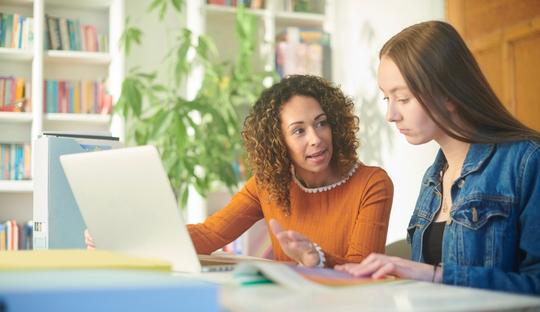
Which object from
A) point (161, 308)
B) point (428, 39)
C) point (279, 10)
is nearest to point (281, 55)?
point (279, 10)

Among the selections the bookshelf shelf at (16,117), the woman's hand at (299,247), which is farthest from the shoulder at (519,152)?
the bookshelf shelf at (16,117)

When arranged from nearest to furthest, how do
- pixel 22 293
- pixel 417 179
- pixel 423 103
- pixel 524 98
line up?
pixel 22 293 < pixel 423 103 < pixel 524 98 < pixel 417 179

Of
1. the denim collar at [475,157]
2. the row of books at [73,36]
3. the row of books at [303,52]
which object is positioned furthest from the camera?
the row of books at [303,52]

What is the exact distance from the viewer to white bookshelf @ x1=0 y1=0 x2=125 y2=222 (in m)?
3.92

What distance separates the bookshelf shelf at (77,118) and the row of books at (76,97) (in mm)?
56

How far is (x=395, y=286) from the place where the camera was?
3.26 ft

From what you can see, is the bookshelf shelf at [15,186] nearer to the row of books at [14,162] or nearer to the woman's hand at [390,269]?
the row of books at [14,162]

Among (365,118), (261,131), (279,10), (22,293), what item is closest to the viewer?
(22,293)

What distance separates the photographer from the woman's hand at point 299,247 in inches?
46.1

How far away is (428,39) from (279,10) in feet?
10.0

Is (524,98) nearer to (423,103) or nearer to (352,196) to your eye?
(352,196)

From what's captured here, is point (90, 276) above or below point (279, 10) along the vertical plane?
below

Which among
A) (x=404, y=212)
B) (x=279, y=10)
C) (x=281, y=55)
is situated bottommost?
(x=404, y=212)

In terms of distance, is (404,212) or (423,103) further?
(404,212)
